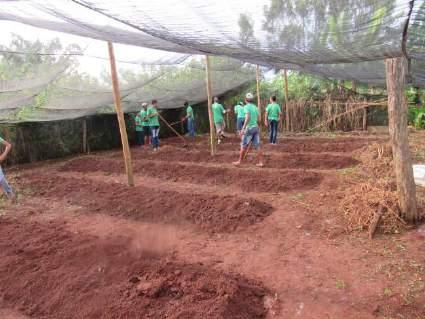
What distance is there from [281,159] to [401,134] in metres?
4.31

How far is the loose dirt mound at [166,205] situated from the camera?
4902 millimetres

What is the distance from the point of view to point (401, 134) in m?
3.92

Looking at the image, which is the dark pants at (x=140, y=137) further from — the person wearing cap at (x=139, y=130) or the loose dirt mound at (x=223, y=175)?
the loose dirt mound at (x=223, y=175)

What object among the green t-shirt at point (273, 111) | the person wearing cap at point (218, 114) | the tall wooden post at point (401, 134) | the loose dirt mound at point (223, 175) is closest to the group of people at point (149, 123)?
the person wearing cap at point (218, 114)

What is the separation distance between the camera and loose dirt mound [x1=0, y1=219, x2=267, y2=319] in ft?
9.39

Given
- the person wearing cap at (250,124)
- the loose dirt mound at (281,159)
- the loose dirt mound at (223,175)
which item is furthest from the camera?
the loose dirt mound at (281,159)

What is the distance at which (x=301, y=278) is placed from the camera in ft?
10.9

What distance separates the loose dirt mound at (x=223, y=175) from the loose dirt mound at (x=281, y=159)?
38.7 inches

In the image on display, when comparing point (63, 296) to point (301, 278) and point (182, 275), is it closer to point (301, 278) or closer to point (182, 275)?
point (182, 275)

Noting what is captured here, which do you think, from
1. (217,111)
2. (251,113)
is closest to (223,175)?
(251,113)

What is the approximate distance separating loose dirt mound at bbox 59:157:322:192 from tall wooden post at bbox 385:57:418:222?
6.61ft

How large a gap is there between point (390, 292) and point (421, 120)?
1069 centimetres

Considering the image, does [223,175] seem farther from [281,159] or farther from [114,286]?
[114,286]

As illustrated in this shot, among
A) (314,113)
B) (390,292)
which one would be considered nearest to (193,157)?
(314,113)
